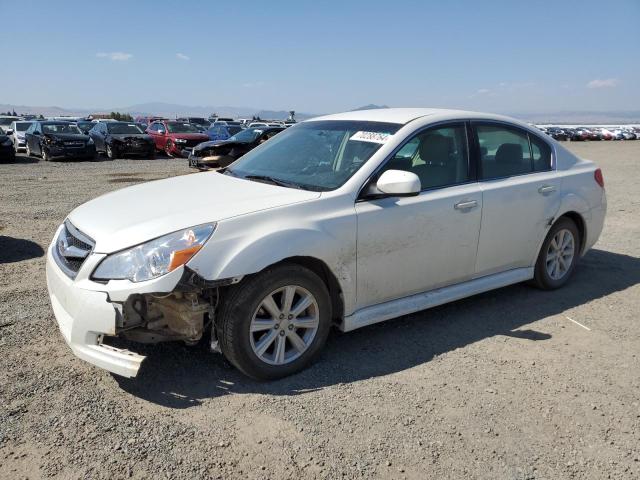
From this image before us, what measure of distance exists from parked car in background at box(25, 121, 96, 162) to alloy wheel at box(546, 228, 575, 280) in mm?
19379

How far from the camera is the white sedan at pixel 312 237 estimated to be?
3062 mm

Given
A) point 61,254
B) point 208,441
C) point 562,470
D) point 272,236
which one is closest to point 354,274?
point 272,236

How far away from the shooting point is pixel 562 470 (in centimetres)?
265

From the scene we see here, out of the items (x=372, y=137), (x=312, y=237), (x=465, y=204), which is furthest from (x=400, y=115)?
(x=312, y=237)

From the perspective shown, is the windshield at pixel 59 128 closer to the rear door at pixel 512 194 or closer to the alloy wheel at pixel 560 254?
the rear door at pixel 512 194

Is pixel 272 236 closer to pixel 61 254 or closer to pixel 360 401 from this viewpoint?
pixel 360 401

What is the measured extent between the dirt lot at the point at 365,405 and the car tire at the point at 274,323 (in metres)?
0.14

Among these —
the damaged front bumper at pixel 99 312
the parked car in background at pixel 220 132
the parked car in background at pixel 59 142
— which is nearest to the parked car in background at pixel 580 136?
the parked car in background at pixel 220 132

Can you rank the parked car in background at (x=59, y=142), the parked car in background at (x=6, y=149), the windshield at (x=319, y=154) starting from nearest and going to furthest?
the windshield at (x=319, y=154), the parked car in background at (x=6, y=149), the parked car in background at (x=59, y=142)

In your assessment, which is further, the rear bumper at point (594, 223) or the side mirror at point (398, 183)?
the rear bumper at point (594, 223)

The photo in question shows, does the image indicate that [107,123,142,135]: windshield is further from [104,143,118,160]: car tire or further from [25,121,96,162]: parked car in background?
[25,121,96,162]: parked car in background

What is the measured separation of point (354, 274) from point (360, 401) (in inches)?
33.0

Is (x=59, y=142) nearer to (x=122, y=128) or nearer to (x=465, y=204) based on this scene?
(x=122, y=128)

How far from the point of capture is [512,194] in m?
4.47
